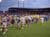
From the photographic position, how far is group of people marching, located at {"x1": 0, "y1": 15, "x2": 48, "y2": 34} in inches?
39.4

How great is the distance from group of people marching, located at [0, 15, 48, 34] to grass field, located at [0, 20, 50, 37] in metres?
0.07

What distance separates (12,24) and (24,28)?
0.85 feet

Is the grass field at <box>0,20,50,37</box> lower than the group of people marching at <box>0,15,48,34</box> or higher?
lower

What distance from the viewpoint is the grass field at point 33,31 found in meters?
1.02

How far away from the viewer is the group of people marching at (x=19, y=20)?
1.00 meters

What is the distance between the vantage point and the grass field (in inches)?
40.0

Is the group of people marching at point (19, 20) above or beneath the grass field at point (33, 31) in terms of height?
above

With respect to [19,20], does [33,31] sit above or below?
below

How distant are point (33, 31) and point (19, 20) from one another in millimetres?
372

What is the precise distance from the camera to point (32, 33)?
104 cm

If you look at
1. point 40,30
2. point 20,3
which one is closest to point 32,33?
point 40,30

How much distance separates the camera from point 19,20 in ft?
3.34

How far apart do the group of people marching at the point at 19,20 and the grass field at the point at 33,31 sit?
7 cm

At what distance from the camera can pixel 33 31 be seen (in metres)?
1.03
